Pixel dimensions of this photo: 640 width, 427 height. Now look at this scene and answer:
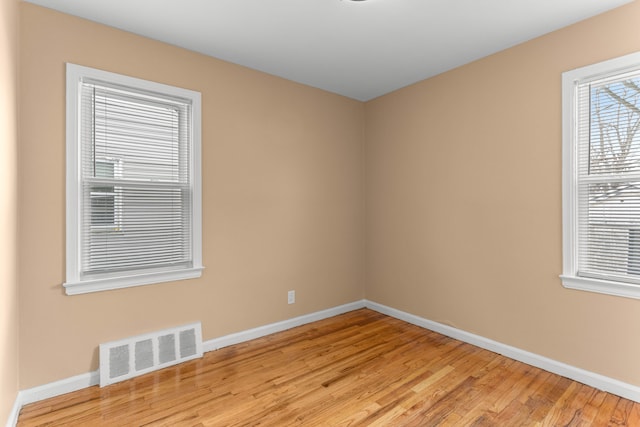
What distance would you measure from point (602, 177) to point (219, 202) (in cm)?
288

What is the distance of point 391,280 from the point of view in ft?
12.2

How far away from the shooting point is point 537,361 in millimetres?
2523

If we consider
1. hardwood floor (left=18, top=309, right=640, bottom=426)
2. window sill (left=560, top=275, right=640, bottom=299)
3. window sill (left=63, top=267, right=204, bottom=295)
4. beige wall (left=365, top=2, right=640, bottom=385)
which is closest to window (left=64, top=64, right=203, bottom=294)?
window sill (left=63, top=267, right=204, bottom=295)

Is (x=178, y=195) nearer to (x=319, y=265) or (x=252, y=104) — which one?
(x=252, y=104)

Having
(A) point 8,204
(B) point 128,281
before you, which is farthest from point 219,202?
(A) point 8,204

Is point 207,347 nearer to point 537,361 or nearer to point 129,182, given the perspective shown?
point 129,182

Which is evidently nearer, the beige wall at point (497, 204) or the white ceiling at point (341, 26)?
the white ceiling at point (341, 26)

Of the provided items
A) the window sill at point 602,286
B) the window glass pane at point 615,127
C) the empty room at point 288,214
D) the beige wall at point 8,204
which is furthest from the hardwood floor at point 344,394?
the window glass pane at point 615,127

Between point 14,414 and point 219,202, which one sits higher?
point 219,202

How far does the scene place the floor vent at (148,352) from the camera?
2328 millimetres

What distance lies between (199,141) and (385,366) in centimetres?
236

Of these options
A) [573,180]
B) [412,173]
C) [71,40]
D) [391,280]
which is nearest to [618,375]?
[573,180]

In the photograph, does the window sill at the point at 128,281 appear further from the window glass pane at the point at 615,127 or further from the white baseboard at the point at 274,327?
the window glass pane at the point at 615,127

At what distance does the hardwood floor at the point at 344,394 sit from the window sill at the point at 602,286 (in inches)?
26.1
